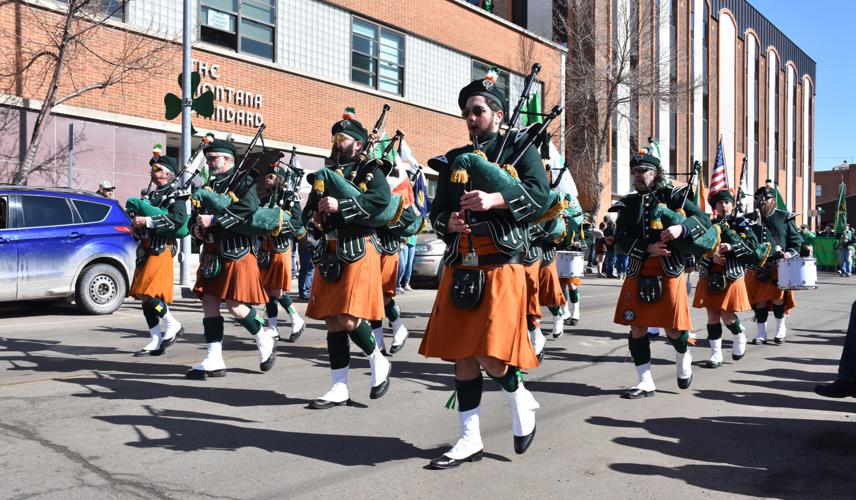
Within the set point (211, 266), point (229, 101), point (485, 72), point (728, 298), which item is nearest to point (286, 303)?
point (211, 266)

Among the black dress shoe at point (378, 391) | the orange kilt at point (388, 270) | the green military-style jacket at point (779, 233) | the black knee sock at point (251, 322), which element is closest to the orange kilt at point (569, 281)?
the green military-style jacket at point (779, 233)

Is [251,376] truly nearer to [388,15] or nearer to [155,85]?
[155,85]

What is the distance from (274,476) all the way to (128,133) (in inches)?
556

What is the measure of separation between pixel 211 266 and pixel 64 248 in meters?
5.37

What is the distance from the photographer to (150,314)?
26.4ft

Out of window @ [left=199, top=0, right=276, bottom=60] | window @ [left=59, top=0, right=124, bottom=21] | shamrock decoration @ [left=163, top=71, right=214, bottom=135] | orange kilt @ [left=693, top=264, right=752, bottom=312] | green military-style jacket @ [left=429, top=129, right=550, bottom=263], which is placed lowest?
orange kilt @ [left=693, top=264, right=752, bottom=312]

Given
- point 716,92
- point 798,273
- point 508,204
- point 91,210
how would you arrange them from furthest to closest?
1. point 716,92
2. point 91,210
3. point 798,273
4. point 508,204

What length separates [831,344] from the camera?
1028 cm

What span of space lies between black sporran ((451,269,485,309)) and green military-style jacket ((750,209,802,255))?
20.7ft

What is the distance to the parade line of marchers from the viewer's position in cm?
435

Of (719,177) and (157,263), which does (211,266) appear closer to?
(157,263)

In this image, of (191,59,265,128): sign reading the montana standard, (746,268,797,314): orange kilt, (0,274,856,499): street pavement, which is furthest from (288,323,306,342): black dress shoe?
(191,59,265,128): sign reading the montana standard

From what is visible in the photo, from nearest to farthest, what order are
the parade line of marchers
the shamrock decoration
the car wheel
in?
1. the parade line of marchers
2. the car wheel
3. the shamrock decoration

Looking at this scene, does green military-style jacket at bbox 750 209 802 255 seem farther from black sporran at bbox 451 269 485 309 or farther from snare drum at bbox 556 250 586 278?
black sporran at bbox 451 269 485 309
